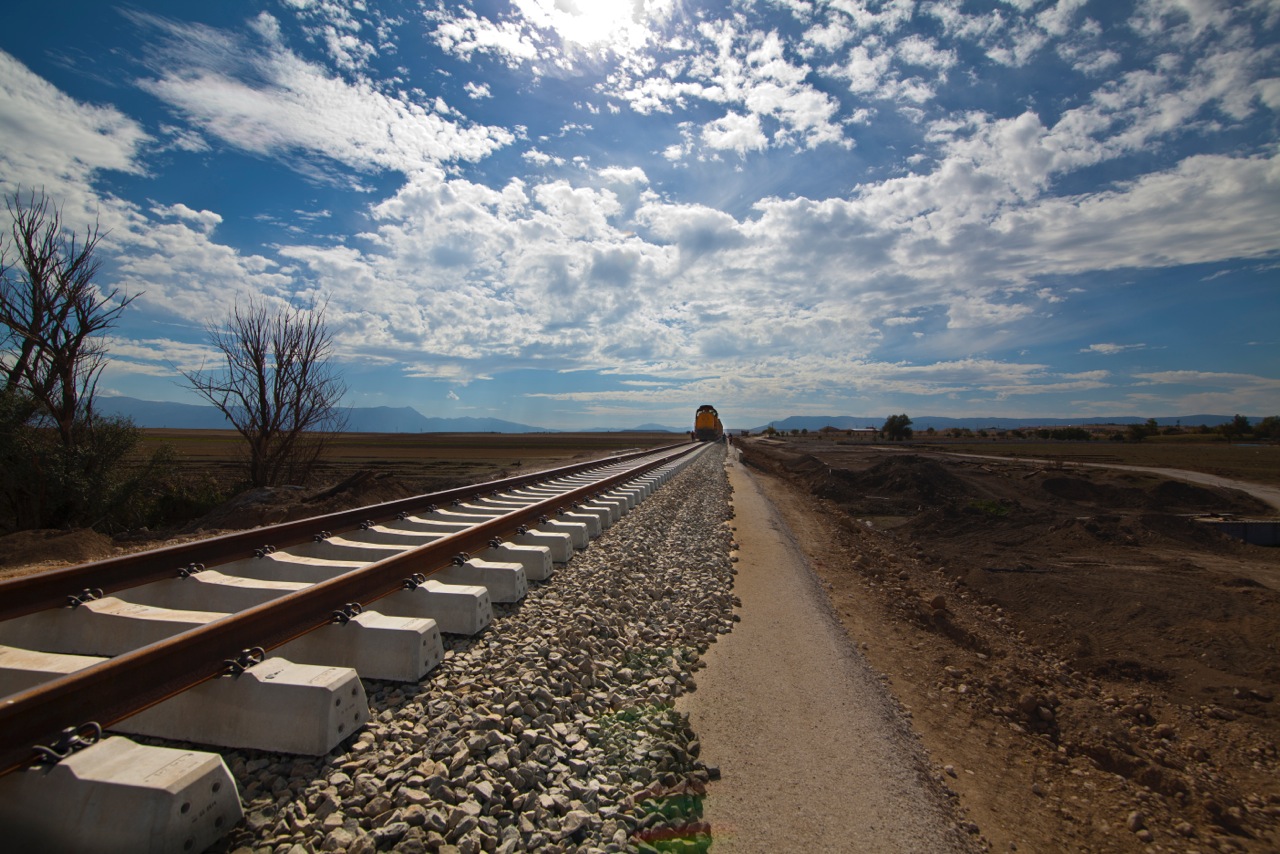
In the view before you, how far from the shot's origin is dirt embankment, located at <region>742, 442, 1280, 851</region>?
3.51 m

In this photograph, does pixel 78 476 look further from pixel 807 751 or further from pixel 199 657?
pixel 807 751

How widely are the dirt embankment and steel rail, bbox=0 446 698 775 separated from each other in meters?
3.49

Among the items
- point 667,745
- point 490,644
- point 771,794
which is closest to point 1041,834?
point 771,794

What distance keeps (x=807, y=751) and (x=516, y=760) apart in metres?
1.57

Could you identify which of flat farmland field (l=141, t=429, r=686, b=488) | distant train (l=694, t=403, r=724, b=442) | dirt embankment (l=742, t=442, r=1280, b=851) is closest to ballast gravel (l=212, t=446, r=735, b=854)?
dirt embankment (l=742, t=442, r=1280, b=851)

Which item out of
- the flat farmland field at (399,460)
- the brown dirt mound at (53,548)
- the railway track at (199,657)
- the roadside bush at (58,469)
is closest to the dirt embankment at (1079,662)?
the railway track at (199,657)

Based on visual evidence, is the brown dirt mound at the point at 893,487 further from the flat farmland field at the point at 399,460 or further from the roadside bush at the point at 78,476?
the roadside bush at the point at 78,476

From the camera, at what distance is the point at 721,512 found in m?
11.8

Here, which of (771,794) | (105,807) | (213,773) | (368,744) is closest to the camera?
(105,807)

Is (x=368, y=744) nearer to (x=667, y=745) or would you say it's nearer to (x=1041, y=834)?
(x=667, y=745)

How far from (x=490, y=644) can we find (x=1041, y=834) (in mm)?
3105

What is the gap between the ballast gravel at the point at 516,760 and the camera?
2.19 meters

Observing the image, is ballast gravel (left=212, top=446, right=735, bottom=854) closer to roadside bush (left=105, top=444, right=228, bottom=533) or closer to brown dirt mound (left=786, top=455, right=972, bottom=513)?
roadside bush (left=105, top=444, right=228, bottom=533)

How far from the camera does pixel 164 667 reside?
2459 millimetres
